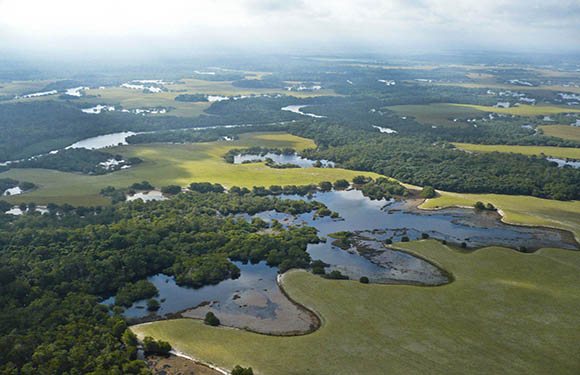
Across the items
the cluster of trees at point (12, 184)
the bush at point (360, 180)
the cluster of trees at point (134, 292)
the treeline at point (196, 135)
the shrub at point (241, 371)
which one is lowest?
the cluster of trees at point (134, 292)

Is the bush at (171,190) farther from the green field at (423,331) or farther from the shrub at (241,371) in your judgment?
the shrub at (241,371)

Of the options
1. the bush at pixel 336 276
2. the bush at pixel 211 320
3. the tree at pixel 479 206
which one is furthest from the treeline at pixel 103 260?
the tree at pixel 479 206

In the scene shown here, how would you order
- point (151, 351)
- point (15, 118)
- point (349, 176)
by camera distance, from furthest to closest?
point (15, 118) < point (349, 176) < point (151, 351)

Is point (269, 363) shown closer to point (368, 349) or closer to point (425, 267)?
point (368, 349)

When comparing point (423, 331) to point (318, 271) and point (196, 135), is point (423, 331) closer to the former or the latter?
point (318, 271)

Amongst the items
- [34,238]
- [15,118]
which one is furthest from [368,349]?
[15,118]

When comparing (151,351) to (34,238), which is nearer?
(151,351)

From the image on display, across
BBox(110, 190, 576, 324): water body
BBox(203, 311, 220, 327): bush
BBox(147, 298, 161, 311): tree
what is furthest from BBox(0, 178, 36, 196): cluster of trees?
BBox(203, 311, 220, 327): bush
